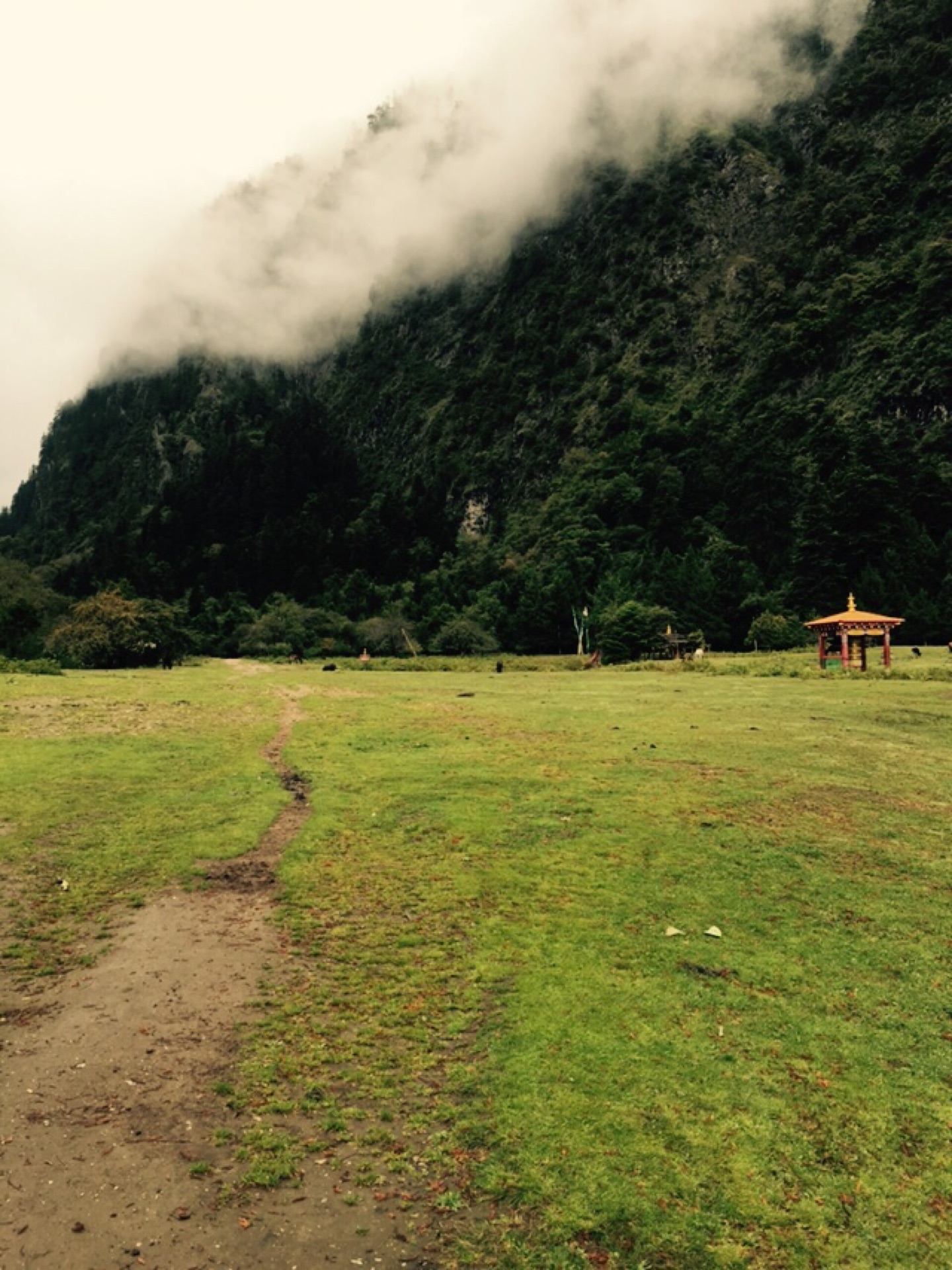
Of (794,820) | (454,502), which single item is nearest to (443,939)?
(794,820)

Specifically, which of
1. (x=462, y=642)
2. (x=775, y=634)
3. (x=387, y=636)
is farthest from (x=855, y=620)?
(x=387, y=636)

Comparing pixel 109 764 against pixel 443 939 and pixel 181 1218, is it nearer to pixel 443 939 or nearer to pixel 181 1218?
pixel 443 939

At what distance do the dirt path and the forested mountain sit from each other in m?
78.6

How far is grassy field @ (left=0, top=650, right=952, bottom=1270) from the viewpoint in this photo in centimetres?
632

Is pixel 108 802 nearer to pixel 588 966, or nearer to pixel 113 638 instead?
pixel 588 966

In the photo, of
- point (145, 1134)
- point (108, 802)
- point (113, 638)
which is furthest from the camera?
point (113, 638)

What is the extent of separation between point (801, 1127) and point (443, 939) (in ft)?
17.0

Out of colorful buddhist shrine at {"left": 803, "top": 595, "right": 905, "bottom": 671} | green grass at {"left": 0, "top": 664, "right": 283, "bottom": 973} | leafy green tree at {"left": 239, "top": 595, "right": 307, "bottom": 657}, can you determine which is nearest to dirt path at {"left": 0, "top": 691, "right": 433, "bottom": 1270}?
green grass at {"left": 0, "top": 664, "right": 283, "bottom": 973}

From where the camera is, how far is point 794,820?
16.3m

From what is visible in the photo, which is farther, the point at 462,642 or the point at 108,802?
the point at 462,642

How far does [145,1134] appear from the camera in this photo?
22.8 feet

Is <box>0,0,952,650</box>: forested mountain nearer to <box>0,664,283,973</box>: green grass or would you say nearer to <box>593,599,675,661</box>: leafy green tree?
<box>593,599,675,661</box>: leafy green tree

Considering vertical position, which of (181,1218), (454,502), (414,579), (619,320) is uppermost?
(619,320)

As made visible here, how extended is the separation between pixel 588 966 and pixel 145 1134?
17.7 feet
